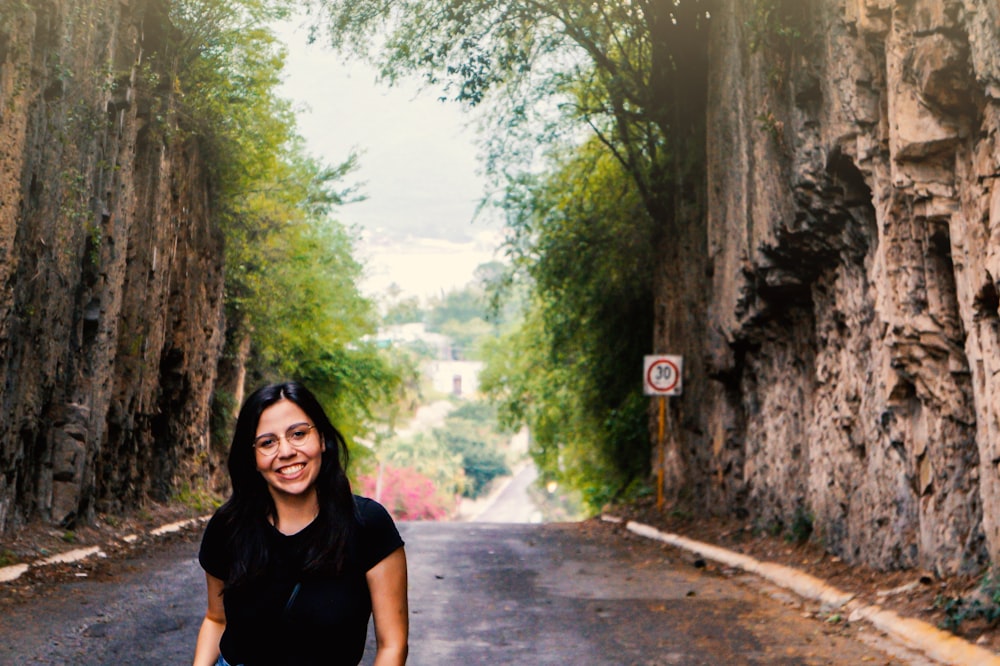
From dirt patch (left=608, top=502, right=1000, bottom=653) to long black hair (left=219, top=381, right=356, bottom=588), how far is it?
15.8ft

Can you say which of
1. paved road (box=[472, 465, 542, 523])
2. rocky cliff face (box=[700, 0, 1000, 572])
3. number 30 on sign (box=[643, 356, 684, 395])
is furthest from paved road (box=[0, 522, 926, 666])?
paved road (box=[472, 465, 542, 523])

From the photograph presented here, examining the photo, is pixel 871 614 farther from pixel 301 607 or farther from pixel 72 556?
pixel 72 556

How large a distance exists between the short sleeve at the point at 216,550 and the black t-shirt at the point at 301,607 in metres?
0.03

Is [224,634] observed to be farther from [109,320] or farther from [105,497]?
[105,497]

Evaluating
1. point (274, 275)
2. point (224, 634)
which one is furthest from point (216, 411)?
point (224, 634)

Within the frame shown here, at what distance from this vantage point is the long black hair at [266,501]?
289 cm

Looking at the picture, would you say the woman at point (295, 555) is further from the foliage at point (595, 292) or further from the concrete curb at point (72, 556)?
the foliage at point (595, 292)

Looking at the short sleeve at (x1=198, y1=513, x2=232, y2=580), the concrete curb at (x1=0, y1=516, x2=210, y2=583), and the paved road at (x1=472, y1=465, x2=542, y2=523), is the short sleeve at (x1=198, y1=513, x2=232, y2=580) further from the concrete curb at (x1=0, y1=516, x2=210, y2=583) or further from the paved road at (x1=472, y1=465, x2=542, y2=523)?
the paved road at (x1=472, y1=465, x2=542, y2=523)

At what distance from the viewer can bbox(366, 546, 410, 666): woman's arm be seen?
294 cm

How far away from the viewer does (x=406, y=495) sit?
202ft

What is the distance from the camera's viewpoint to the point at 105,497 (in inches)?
613

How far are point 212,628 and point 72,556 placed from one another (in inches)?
360

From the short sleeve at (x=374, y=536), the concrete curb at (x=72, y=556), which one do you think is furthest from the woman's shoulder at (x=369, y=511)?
the concrete curb at (x=72, y=556)

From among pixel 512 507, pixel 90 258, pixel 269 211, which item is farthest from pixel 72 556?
pixel 512 507
